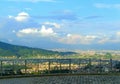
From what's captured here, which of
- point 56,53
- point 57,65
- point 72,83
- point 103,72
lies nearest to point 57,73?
point 57,65

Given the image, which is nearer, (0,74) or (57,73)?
(0,74)

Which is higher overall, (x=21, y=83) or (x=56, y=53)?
(x=56, y=53)

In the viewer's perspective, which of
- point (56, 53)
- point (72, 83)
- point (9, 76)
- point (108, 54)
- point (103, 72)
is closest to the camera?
point (72, 83)

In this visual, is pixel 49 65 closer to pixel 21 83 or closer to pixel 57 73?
pixel 57 73

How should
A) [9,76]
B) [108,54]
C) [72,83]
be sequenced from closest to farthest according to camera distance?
[72,83] < [9,76] < [108,54]

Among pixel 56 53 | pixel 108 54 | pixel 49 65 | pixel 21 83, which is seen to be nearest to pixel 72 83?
pixel 21 83

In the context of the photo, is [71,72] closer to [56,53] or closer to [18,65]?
[18,65]

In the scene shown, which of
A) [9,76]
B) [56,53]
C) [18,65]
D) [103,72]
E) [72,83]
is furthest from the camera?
[56,53]

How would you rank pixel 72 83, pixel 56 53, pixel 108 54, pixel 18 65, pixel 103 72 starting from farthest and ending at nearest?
pixel 56 53 → pixel 108 54 → pixel 103 72 → pixel 18 65 → pixel 72 83

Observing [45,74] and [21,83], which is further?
[45,74]
